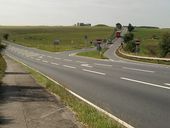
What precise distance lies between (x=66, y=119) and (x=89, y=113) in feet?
3.38

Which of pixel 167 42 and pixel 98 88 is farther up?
pixel 98 88

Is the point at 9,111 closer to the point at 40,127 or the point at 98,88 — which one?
the point at 40,127

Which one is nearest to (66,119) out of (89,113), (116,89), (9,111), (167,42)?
(89,113)

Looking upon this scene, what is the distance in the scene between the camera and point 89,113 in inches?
408

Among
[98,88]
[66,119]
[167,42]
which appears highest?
[66,119]

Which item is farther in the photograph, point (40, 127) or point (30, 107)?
point (30, 107)

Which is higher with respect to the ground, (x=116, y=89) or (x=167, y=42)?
(x=116, y=89)

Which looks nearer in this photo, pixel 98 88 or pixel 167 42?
pixel 98 88

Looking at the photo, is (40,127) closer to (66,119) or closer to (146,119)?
(66,119)

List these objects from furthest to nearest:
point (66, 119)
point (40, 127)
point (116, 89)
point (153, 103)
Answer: point (116, 89)
point (153, 103)
point (66, 119)
point (40, 127)

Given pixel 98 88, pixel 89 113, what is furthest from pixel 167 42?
pixel 89 113

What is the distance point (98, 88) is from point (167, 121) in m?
8.07

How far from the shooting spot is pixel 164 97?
13352 mm

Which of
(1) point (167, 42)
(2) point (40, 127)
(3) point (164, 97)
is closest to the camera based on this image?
(2) point (40, 127)
